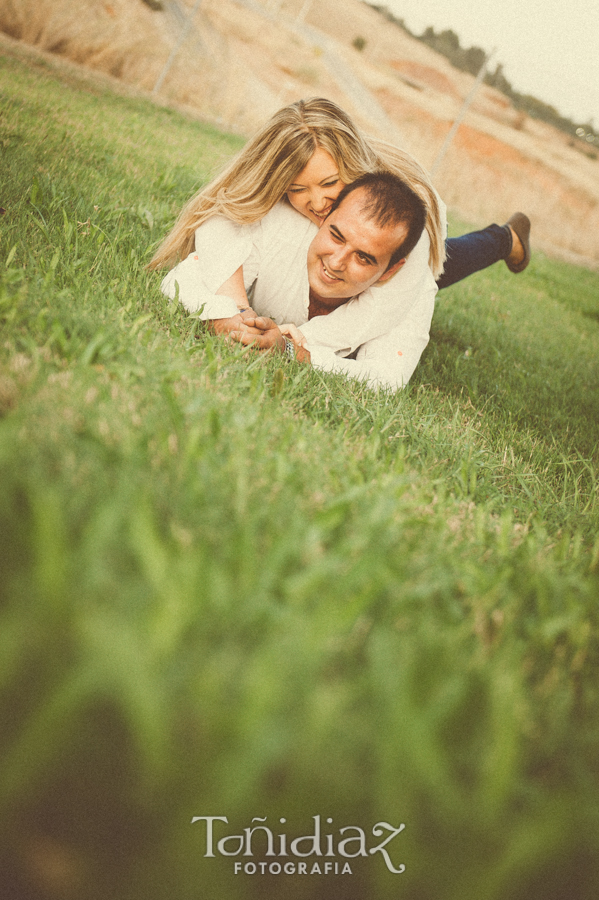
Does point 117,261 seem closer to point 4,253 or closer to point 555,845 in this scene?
point 4,253

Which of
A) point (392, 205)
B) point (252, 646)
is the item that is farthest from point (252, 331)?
point (252, 646)

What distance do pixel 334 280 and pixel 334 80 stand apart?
3133 cm

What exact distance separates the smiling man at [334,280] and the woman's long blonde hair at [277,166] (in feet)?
0.28

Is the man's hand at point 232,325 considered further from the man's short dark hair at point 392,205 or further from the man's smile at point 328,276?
the man's short dark hair at point 392,205

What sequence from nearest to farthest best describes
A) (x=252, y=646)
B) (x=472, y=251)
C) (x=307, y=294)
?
(x=252, y=646) → (x=307, y=294) → (x=472, y=251)

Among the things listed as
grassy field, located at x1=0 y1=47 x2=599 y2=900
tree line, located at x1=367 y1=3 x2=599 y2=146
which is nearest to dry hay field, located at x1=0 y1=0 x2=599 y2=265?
tree line, located at x1=367 y1=3 x2=599 y2=146

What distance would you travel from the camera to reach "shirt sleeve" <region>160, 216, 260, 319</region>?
2182mm

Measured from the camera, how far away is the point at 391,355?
100 inches

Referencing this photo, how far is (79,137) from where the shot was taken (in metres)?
3.93

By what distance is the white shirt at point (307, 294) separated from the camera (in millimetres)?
2385

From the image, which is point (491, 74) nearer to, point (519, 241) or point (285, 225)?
point (519, 241)

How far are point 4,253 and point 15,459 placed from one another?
126 cm

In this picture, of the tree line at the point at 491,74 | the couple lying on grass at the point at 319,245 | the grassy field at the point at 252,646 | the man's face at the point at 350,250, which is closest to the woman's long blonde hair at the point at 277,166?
the couple lying on grass at the point at 319,245

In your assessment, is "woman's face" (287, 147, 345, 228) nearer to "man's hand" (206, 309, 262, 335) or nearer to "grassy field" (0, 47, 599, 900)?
"man's hand" (206, 309, 262, 335)
